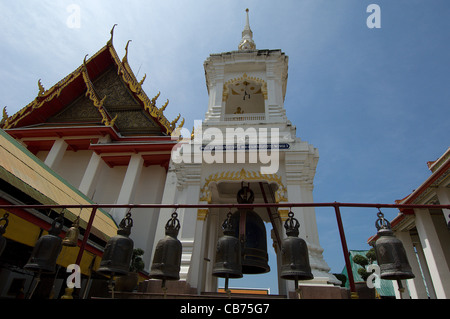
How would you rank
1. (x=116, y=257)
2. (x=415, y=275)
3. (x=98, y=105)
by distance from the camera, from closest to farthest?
(x=116, y=257) → (x=415, y=275) → (x=98, y=105)

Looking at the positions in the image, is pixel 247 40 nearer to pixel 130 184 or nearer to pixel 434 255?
pixel 130 184

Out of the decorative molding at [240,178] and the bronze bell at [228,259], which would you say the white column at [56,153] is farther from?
the bronze bell at [228,259]

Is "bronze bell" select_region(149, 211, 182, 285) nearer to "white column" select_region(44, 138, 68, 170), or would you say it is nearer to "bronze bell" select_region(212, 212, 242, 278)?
"bronze bell" select_region(212, 212, 242, 278)

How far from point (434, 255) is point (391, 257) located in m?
7.35

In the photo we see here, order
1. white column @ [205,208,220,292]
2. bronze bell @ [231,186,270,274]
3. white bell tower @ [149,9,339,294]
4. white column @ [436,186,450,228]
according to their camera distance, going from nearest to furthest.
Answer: bronze bell @ [231,186,270,274] < white bell tower @ [149,9,339,294] < white column @ [205,208,220,292] < white column @ [436,186,450,228]

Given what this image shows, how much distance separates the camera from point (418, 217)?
8.57 metres

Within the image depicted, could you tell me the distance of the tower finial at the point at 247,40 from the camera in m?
10.2

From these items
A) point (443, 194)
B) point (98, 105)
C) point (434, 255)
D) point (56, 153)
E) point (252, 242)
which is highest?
point (98, 105)

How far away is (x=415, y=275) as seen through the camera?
9.68 metres

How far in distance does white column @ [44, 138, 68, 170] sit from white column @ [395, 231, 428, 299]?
13151 millimetres

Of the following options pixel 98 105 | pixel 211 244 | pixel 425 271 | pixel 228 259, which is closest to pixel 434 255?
pixel 425 271

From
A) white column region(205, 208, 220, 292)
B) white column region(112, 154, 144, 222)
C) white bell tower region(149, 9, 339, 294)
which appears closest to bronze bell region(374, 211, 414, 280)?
white bell tower region(149, 9, 339, 294)

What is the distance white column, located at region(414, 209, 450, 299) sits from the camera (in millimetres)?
7453

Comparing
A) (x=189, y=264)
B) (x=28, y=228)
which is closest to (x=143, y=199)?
(x=28, y=228)
